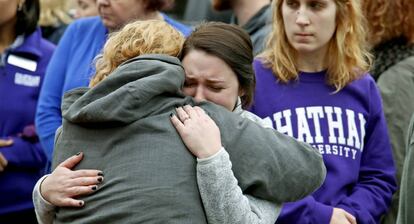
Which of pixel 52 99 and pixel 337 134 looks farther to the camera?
pixel 52 99

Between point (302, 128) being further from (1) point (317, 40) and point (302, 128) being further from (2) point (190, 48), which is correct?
(2) point (190, 48)

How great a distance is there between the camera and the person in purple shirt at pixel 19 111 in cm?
529

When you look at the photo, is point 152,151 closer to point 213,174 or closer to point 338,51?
point 213,174

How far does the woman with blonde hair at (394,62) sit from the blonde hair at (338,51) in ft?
1.38

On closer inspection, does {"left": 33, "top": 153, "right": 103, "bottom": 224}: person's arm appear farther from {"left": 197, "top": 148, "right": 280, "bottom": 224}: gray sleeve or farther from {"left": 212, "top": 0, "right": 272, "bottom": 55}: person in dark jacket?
{"left": 212, "top": 0, "right": 272, "bottom": 55}: person in dark jacket

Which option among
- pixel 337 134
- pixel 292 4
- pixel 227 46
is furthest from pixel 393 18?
pixel 227 46

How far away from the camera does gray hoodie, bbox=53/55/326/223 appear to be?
9.92ft

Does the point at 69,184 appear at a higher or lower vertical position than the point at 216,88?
lower

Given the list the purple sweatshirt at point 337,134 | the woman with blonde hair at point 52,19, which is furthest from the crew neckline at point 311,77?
the woman with blonde hair at point 52,19

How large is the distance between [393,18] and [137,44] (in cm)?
220

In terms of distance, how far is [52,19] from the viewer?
6.98 meters

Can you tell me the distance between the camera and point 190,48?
3383 millimetres

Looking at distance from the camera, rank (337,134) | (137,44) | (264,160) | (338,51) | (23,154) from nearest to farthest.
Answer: (264,160) → (137,44) → (337,134) → (338,51) → (23,154)

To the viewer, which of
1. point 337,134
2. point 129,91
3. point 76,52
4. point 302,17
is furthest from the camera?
point 76,52
